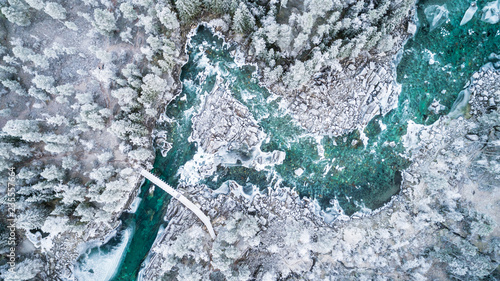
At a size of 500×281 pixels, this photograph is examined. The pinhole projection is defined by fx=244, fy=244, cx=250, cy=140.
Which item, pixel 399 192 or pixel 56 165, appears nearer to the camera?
pixel 56 165

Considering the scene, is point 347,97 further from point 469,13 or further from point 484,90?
point 469,13

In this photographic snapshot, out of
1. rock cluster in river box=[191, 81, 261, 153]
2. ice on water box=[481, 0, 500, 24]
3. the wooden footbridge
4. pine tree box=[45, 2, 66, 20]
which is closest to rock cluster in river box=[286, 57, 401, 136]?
rock cluster in river box=[191, 81, 261, 153]

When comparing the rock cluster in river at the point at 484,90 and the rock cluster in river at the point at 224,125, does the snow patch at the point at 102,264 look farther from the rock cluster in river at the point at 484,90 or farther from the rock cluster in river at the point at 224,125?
the rock cluster in river at the point at 484,90

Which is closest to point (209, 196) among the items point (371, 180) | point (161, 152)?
point (161, 152)

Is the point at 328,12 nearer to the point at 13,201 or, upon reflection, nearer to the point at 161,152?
the point at 161,152


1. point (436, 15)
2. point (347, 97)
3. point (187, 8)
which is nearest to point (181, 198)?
point (187, 8)
